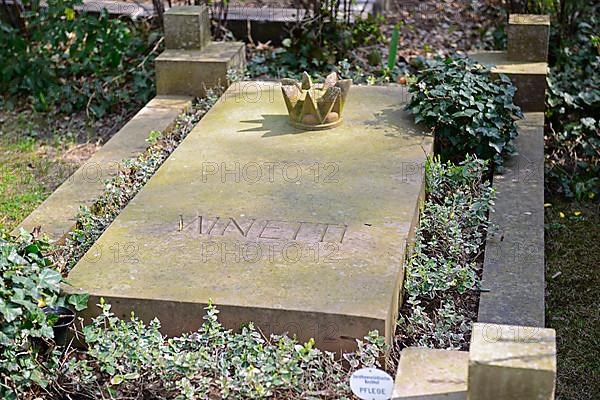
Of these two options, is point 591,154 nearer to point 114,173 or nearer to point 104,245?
point 114,173

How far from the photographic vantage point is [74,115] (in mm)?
6875

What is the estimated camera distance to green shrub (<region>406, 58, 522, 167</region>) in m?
4.98

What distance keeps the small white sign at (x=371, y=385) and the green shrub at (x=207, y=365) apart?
0.17 m

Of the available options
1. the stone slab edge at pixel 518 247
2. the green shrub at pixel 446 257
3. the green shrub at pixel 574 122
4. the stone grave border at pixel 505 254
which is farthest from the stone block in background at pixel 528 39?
the green shrub at pixel 446 257

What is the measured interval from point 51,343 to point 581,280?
2.73 metres

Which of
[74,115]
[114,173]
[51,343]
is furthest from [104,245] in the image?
[74,115]

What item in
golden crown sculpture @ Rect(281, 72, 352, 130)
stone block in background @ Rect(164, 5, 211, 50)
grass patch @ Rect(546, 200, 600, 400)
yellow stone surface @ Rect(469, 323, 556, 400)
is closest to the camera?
yellow stone surface @ Rect(469, 323, 556, 400)

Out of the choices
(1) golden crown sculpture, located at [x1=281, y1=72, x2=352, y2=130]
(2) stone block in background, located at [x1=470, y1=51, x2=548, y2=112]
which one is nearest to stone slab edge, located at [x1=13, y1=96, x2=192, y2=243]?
(1) golden crown sculpture, located at [x1=281, y1=72, x2=352, y2=130]

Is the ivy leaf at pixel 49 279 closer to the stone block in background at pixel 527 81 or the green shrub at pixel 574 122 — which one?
the stone block in background at pixel 527 81

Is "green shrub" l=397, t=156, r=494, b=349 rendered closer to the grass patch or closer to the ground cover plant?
the ground cover plant

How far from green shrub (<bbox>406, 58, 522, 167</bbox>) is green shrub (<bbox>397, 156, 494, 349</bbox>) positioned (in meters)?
0.24

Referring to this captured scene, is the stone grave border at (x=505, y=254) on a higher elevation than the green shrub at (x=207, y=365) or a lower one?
higher

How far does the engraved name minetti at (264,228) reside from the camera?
384 centimetres

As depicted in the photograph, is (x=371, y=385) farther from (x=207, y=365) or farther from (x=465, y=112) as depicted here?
(x=465, y=112)
